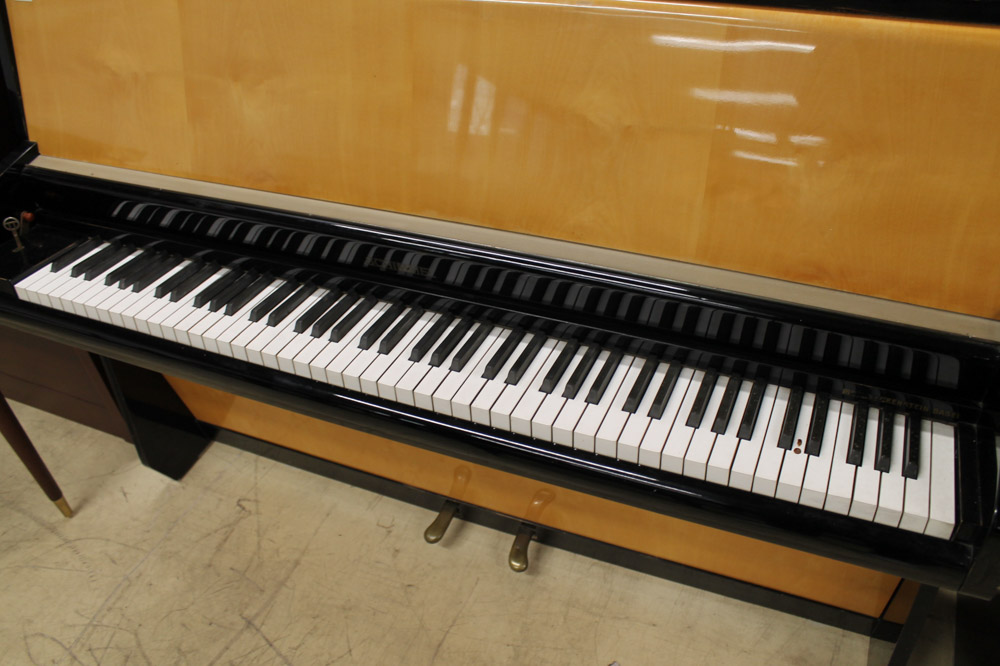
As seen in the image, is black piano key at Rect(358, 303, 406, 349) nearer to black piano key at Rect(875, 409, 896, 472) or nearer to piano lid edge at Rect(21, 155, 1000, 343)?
piano lid edge at Rect(21, 155, 1000, 343)

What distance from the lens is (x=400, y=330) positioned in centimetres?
142

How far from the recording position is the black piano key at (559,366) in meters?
1.29

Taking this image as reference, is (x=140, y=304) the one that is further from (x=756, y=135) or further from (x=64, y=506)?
(x=756, y=135)

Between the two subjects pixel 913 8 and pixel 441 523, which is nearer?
pixel 913 8

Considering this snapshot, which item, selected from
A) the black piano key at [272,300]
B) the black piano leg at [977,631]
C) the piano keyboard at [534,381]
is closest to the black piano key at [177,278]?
the piano keyboard at [534,381]

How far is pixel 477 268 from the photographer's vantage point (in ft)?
4.46

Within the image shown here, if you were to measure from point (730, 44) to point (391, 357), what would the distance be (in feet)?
2.63

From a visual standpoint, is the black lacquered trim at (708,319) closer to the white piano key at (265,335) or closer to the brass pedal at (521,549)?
the white piano key at (265,335)

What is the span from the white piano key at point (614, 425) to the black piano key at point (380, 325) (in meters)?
0.48

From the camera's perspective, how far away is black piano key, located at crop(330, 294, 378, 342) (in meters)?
1.43

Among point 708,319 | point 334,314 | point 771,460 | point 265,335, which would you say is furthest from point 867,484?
point 265,335

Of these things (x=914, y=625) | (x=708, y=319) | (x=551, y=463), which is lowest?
(x=914, y=625)

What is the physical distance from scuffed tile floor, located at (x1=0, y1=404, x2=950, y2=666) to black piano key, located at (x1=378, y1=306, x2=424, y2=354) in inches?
32.2

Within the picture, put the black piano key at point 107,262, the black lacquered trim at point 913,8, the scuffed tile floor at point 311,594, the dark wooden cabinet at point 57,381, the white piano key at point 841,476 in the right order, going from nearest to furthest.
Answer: the black lacquered trim at point 913,8, the white piano key at point 841,476, the black piano key at point 107,262, the scuffed tile floor at point 311,594, the dark wooden cabinet at point 57,381
